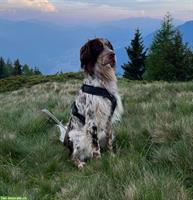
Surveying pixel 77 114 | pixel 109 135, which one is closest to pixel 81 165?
pixel 109 135

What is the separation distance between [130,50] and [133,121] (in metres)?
48.6

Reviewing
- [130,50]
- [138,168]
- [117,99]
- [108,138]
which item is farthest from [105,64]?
[130,50]

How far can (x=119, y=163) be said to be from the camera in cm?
445

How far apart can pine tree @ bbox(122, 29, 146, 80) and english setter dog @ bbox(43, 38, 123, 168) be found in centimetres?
4889

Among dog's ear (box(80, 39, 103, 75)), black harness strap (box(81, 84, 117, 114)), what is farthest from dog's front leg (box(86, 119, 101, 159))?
dog's ear (box(80, 39, 103, 75))

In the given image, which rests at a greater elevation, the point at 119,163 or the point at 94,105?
the point at 94,105

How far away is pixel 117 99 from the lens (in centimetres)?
609

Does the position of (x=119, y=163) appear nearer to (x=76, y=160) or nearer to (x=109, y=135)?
(x=76, y=160)

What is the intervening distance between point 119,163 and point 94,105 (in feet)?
4.92

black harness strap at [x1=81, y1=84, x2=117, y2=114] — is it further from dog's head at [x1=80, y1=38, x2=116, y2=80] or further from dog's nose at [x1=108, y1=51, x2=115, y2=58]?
dog's nose at [x1=108, y1=51, x2=115, y2=58]

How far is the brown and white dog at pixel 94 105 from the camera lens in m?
5.71

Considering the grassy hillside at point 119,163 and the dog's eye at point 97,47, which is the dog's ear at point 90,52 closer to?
the dog's eye at point 97,47

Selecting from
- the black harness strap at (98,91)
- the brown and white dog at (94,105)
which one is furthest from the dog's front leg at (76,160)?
the black harness strap at (98,91)

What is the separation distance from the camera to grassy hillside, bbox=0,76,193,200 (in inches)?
149
